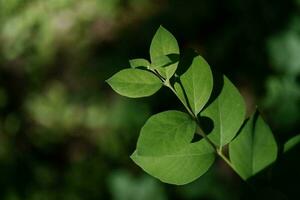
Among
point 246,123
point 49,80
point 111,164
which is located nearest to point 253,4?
point 111,164

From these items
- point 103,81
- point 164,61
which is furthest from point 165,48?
point 103,81

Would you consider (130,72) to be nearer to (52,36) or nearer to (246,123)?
(246,123)

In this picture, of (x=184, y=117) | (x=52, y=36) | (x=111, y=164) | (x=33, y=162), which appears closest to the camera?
(x=184, y=117)

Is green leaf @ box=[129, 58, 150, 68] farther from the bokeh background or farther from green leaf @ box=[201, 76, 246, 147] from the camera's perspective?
the bokeh background

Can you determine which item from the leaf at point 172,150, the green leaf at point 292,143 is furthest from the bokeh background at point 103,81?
the leaf at point 172,150

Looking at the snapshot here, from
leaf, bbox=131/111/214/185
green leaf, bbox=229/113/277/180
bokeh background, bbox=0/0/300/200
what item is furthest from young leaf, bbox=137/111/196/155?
bokeh background, bbox=0/0/300/200
